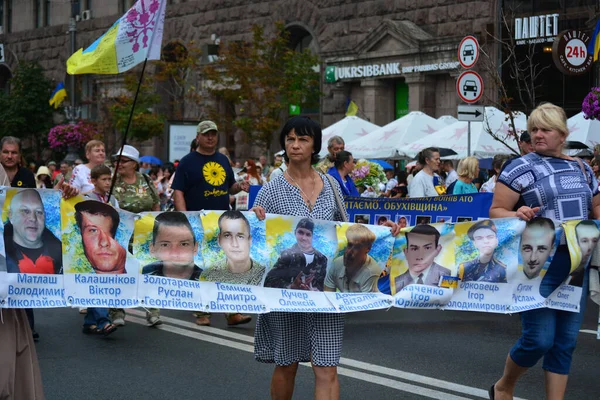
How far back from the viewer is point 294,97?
2914 cm

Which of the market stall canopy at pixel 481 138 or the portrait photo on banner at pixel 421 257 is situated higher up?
the market stall canopy at pixel 481 138

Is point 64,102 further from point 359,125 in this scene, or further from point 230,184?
point 230,184

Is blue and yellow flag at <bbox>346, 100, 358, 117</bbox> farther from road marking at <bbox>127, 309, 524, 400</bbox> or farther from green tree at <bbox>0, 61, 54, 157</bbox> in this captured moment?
green tree at <bbox>0, 61, 54, 157</bbox>

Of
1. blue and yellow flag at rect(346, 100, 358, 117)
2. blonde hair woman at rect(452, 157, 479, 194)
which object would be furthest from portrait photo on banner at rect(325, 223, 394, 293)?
blue and yellow flag at rect(346, 100, 358, 117)

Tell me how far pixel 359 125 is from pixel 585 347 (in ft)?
49.3

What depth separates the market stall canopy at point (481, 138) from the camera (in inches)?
744

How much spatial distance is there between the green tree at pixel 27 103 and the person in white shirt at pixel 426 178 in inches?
1334

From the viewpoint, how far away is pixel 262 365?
8.12 metres

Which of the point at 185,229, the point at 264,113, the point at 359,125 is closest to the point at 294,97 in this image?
the point at 264,113

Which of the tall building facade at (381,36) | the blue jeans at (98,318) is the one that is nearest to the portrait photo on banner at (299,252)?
the blue jeans at (98,318)

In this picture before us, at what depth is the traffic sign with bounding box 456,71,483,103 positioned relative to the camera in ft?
54.1

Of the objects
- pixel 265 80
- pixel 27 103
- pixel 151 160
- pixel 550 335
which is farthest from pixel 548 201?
pixel 27 103

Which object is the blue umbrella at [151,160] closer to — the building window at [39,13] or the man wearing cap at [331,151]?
the building window at [39,13]

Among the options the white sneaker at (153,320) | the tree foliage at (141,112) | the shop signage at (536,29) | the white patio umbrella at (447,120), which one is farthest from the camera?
the tree foliage at (141,112)
